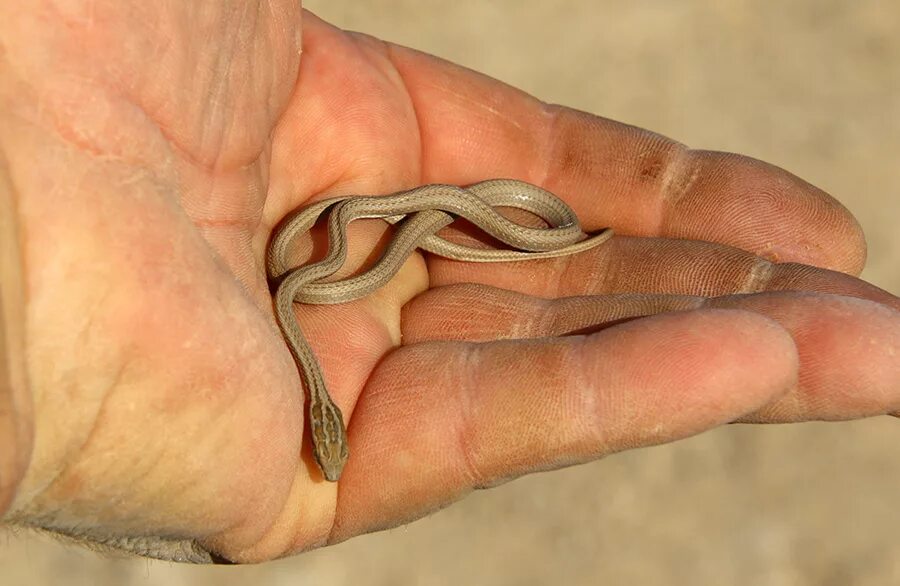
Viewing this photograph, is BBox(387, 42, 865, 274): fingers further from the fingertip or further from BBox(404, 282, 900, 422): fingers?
the fingertip

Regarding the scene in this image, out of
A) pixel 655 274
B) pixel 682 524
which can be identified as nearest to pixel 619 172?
pixel 655 274

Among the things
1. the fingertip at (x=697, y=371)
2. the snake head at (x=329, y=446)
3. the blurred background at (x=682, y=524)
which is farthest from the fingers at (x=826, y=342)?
the blurred background at (x=682, y=524)

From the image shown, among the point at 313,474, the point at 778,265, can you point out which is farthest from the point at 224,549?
the point at 778,265

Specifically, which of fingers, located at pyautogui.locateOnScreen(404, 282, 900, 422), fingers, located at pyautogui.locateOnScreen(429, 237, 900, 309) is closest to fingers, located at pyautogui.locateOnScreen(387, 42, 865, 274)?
fingers, located at pyautogui.locateOnScreen(429, 237, 900, 309)

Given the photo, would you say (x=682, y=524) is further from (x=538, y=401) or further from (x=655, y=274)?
(x=538, y=401)

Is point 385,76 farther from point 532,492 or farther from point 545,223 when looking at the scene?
point 532,492

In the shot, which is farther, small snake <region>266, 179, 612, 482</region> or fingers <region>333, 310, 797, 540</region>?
small snake <region>266, 179, 612, 482</region>
